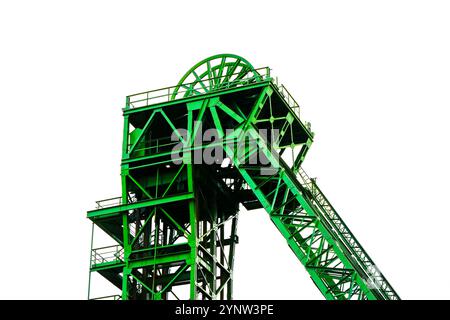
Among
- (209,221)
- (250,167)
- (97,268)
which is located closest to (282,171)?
(250,167)

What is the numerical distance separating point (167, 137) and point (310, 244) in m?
10.2

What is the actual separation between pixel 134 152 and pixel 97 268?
6.13m

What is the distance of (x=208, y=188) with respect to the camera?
65.4m

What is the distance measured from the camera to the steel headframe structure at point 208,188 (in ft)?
203

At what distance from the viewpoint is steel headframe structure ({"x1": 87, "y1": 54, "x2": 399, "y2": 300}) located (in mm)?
61781

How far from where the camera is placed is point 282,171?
61.6 m
